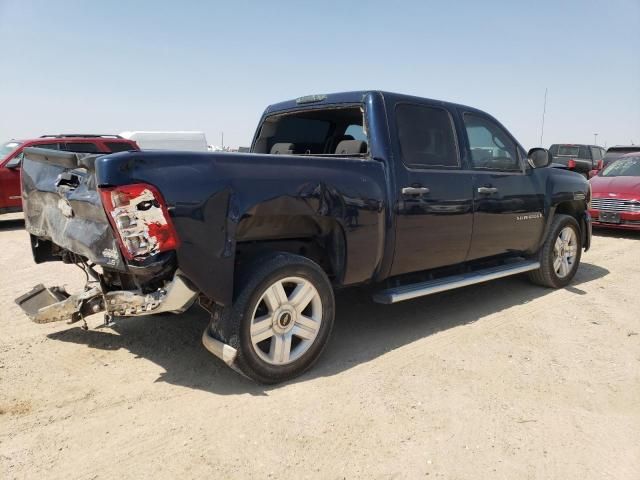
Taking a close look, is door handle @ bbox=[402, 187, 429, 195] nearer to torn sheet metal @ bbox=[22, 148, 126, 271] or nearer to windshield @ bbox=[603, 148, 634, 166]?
torn sheet metal @ bbox=[22, 148, 126, 271]

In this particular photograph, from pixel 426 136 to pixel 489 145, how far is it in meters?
0.99

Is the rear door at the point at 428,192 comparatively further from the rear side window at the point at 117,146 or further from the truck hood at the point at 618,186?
the rear side window at the point at 117,146

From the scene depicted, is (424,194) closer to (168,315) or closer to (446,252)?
(446,252)

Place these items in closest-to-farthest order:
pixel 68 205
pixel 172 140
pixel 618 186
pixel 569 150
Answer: pixel 68 205 → pixel 618 186 → pixel 172 140 → pixel 569 150

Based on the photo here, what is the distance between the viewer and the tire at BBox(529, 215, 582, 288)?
5.38m

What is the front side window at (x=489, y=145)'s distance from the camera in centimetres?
453

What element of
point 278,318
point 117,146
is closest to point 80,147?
point 117,146

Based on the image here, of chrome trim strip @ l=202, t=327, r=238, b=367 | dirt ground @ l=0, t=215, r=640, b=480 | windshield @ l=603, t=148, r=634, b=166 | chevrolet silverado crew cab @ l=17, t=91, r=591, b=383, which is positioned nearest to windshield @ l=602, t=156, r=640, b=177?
windshield @ l=603, t=148, r=634, b=166

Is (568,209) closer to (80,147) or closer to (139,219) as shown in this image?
(139,219)

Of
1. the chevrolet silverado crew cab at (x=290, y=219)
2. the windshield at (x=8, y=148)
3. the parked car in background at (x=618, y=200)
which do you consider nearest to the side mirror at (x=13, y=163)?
the windshield at (x=8, y=148)

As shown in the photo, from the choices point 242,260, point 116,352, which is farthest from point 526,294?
point 116,352

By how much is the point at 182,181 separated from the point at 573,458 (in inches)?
95.8

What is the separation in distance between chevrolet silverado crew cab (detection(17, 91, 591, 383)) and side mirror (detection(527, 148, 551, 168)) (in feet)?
0.04

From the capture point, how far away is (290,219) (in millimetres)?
3273
